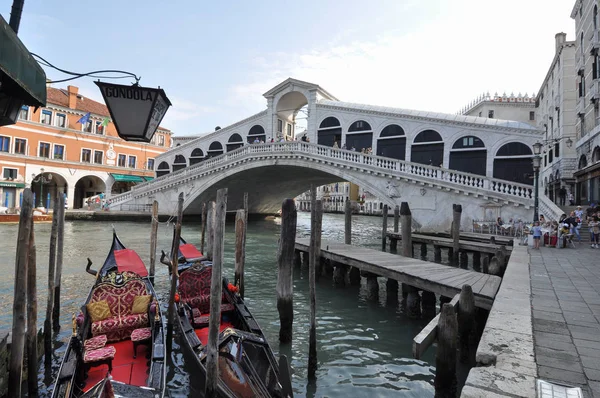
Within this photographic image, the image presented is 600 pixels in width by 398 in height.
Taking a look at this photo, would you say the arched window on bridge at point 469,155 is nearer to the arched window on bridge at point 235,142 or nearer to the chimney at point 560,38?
the chimney at point 560,38

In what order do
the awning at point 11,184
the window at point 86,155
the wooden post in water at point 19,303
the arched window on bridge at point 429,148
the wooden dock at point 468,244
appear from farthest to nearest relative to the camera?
the window at point 86,155 < the awning at point 11,184 < the arched window on bridge at point 429,148 < the wooden dock at point 468,244 < the wooden post in water at point 19,303

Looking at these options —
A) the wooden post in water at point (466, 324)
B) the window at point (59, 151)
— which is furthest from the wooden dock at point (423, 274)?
the window at point (59, 151)

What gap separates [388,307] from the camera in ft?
20.1

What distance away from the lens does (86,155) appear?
71.7 feet

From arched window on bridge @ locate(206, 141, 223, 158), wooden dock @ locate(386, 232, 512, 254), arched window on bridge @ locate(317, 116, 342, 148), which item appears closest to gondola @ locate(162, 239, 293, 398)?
wooden dock @ locate(386, 232, 512, 254)

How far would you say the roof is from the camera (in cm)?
1459

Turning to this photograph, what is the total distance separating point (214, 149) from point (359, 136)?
31.6 ft

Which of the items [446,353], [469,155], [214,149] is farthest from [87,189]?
[446,353]

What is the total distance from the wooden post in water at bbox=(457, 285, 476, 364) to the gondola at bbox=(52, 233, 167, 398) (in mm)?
2954

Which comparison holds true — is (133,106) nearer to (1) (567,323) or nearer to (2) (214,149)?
(1) (567,323)

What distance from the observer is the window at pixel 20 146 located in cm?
1892

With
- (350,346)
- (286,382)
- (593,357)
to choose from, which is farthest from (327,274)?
(593,357)

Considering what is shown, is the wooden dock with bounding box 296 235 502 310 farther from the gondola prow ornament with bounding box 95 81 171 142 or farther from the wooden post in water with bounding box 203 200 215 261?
the gondola prow ornament with bounding box 95 81 171 142

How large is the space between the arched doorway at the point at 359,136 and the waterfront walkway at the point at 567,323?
1203 centimetres
